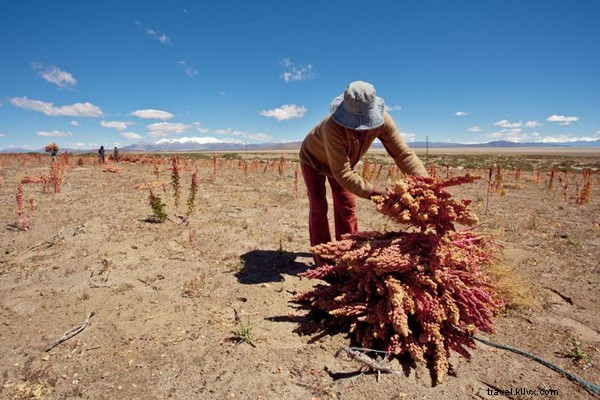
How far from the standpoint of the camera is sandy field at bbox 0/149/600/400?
209 centimetres

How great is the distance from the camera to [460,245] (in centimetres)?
261

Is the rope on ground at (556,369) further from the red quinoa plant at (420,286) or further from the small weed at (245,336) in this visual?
the small weed at (245,336)

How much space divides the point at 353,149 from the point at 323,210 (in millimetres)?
843

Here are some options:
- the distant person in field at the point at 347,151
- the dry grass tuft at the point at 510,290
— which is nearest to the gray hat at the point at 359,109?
the distant person in field at the point at 347,151

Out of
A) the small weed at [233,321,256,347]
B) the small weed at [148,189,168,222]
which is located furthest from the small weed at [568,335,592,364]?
the small weed at [148,189,168,222]

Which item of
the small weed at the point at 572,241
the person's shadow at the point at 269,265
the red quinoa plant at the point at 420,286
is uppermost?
the red quinoa plant at the point at 420,286

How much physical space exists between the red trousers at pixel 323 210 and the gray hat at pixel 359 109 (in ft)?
2.97

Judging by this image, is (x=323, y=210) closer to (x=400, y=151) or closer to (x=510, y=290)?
(x=400, y=151)

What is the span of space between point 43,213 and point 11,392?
5430 millimetres

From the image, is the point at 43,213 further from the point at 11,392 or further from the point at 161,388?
the point at 161,388

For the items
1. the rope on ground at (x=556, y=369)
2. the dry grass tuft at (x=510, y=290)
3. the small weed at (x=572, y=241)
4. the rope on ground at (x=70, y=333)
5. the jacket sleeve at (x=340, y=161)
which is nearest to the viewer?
the rope on ground at (x=556, y=369)

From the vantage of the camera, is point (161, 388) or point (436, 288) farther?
point (436, 288)

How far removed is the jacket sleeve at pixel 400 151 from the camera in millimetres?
3033

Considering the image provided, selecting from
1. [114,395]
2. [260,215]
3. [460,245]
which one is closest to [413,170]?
[460,245]
